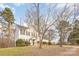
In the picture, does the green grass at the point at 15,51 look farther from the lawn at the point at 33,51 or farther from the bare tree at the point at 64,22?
the bare tree at the point at 64,22

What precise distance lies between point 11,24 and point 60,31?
0.46 meters

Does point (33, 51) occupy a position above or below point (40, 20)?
below

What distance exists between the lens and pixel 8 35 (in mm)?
2295

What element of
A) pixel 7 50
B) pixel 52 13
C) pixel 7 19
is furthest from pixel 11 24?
pixel 52 13

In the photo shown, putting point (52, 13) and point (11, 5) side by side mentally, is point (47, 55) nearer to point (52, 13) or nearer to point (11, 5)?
point (52, 13)

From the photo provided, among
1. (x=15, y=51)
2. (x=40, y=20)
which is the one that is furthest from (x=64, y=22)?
(x=15, y=51)

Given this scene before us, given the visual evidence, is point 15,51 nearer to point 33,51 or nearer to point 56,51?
point 33,51

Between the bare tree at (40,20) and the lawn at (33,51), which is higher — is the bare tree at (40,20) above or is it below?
above

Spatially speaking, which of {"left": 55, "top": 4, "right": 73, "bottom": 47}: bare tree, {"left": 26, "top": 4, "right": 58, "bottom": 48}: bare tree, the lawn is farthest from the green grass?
{"left": 55, "top": 4, "right": 73, "bottom": 47}: bare tree

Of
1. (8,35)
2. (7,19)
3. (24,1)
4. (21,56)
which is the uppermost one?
(24,1)

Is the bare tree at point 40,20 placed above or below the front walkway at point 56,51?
above

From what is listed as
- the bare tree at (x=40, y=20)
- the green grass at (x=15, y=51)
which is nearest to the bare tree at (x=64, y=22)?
the bare tree at (x=40, y=20)

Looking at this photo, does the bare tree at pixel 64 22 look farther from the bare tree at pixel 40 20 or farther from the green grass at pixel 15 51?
the green grass at pixel 15 51

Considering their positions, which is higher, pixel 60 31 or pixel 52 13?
pixel 52 13
